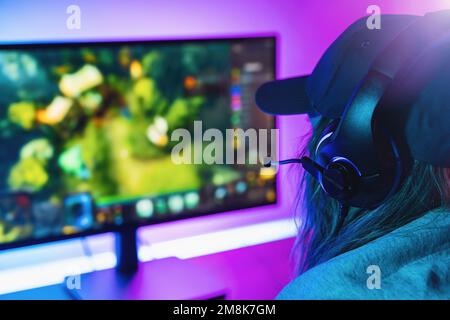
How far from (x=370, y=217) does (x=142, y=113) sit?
0.60 meters

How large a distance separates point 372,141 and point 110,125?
655 millimetres

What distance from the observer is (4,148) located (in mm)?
1059

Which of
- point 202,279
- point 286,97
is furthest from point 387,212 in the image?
point 202,279

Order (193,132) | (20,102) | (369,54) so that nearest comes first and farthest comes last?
(369,54), (20,102), (193,132)

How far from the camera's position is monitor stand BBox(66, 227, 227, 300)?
3.76ft

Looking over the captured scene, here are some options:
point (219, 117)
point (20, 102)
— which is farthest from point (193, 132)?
point (20, 102)

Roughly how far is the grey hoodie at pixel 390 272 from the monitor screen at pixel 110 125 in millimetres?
626

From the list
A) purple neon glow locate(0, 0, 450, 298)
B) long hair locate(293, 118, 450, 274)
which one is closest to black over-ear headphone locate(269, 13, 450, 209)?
long hair locate(293, 118, 450, 274)

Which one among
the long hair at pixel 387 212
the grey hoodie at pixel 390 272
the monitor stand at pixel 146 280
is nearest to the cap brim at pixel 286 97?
the long hair at pixel 387 212

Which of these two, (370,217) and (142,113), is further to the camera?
(142,113)

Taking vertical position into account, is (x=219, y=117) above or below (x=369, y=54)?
below

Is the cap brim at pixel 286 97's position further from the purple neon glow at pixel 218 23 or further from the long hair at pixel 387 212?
the purple neon glow at pixel 218 23

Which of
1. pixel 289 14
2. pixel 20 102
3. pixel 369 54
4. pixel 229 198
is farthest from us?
pixel 289 14

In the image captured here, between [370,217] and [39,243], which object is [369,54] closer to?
[370,217]
